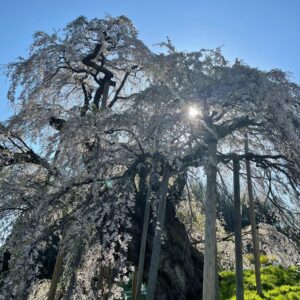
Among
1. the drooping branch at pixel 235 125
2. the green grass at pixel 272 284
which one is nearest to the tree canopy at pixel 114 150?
the drooping branch at pixel 235 125

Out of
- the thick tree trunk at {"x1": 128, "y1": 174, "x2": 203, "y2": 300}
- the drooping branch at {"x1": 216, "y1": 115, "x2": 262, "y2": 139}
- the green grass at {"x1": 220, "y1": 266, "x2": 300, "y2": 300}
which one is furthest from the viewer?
the green grass at {"x1": 220, "y1": 266, "x2": 300, "y2": 300}

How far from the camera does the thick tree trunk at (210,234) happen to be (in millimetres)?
6648

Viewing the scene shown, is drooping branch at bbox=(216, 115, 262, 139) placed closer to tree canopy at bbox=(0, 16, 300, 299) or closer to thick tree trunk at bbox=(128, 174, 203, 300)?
tree canopy at bbox=(0, 16, 300, 299)

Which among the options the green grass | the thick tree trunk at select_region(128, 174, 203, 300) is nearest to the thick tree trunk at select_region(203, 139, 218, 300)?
the thick tree trunk at select_region(128, 174, 203, 300)

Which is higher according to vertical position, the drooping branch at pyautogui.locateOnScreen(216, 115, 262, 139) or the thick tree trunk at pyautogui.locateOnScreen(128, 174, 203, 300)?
the drooping branch at pyautogui.locateOnScreen(216, 115, 262, 139)

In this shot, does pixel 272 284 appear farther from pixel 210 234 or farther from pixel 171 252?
pixel 210 234

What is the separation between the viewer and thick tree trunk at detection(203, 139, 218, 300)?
6.65 metres

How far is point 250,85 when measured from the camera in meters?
7.04

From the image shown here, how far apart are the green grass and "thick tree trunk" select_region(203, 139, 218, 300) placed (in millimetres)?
4729

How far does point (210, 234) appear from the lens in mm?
7031

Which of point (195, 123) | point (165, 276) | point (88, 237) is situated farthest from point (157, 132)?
point (165, 276)

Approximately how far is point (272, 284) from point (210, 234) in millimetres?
6894

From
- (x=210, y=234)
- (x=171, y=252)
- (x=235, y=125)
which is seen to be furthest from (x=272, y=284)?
(x=235, y=125)

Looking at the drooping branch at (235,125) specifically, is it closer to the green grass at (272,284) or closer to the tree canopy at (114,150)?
the tree canopy at (114,150)
